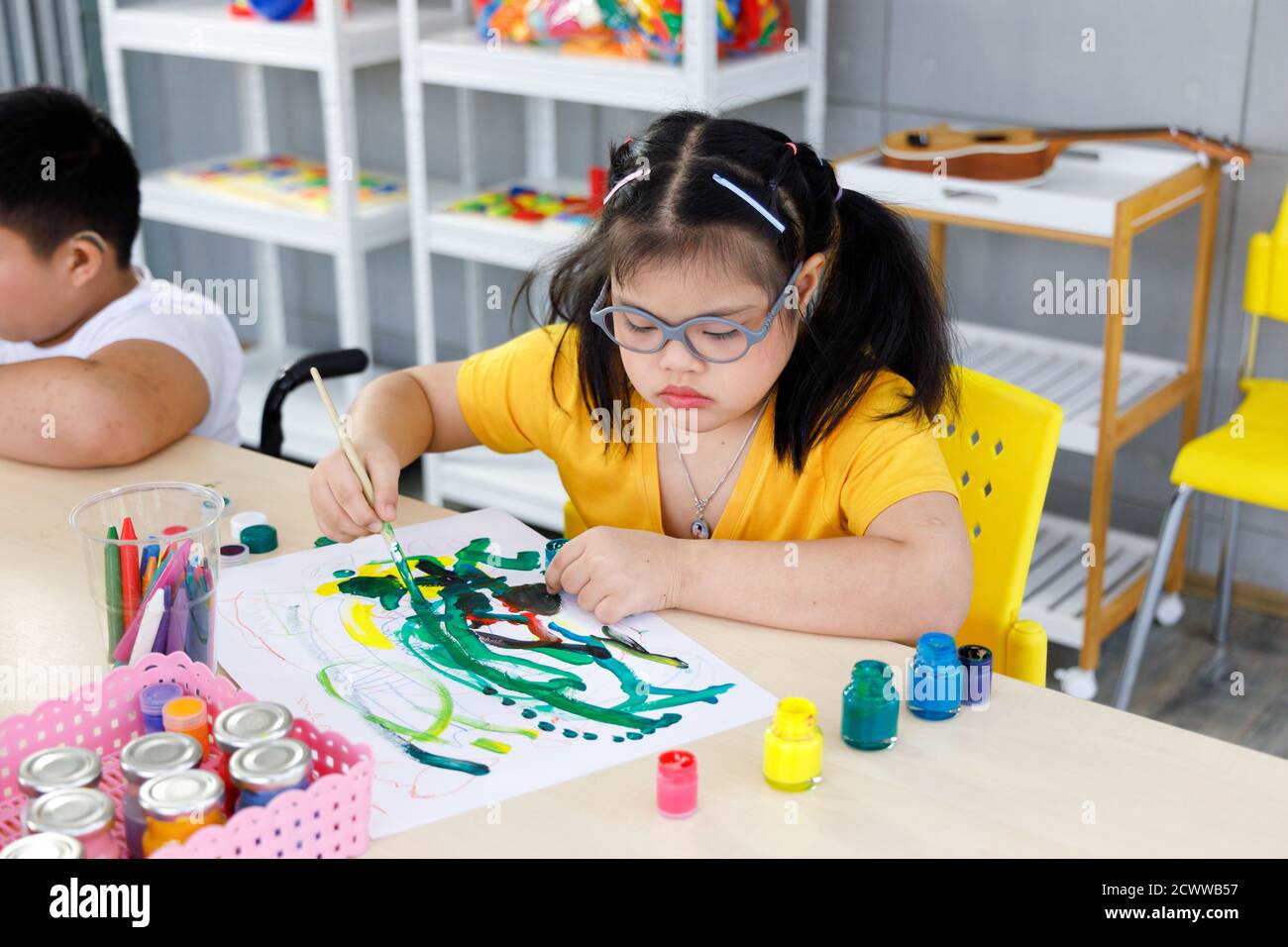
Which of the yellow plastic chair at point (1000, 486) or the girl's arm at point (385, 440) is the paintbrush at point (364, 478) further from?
the yellow plastic chair at point (1000, 486)

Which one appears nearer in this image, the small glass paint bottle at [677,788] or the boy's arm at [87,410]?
the small glass paint bottle at [677,788]

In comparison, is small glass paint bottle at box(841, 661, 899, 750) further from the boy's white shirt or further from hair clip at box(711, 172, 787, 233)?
the boy's white shirt

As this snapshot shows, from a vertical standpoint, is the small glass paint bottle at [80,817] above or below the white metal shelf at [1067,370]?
above

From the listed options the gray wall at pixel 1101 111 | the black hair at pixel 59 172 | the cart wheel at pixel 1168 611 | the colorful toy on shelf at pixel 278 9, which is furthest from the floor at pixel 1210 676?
the colorful toy on shelf at pixel 278 9

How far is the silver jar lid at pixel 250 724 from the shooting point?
0.84 meters

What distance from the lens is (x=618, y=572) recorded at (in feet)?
3.77

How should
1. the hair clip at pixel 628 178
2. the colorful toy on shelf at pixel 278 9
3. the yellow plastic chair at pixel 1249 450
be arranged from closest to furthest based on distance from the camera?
the hair clip at pixel 628 178, the yellow plastic chair at pixel 1249 450, the colorful toy on shelf at pixel 278 9

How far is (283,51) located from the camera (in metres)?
2.72

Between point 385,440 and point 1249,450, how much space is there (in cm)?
125

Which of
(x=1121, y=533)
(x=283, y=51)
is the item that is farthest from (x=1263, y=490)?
(x=283, y=51)

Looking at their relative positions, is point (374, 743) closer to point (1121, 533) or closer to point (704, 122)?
point (704, 122)

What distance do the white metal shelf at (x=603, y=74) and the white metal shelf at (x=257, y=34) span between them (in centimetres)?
17

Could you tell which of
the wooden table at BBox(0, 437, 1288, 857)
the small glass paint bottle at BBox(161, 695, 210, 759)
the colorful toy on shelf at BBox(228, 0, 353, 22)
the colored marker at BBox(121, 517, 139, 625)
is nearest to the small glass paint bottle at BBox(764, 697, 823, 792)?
the wooden table at BBox(0, 437, 1288, 857)

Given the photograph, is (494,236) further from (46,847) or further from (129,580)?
(46,847)
